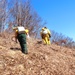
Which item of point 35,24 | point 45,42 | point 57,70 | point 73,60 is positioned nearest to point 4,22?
point 35,24

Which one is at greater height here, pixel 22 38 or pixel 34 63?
pixel 22 38

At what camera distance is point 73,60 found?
44.9ft

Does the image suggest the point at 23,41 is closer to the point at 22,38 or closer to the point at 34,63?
the point at 22,38

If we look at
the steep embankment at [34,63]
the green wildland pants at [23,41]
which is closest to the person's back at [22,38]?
the green wildland pants at [23,41]

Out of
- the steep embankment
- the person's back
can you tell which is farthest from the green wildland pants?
the steep embankment

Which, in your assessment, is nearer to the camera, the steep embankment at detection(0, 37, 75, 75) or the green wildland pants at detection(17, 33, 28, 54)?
the steep embankment at detection(0, 37, 75, 75)

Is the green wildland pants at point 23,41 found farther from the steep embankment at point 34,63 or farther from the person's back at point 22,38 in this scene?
the steep embankment at point 34,63

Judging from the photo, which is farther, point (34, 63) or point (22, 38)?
point (22, 38)

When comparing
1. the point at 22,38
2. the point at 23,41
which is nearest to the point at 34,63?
the point at 23,41

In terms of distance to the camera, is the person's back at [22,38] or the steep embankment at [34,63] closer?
the steep embankment at [34,63]

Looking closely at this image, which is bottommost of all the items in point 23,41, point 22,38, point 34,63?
point 34,63

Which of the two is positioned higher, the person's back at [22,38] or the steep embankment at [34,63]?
the person's back at [22,38]

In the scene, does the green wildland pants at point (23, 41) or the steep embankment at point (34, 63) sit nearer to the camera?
the steep embankment at point (34, 63)

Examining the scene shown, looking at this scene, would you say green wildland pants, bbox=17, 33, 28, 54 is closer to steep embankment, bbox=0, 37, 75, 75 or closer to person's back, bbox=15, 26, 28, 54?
person's back, bbox=15, 26, 28, 54
